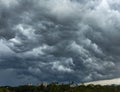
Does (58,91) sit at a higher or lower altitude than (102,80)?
lower

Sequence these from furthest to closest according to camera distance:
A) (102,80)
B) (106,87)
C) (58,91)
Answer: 1. (102,80)
2. (106,87)
3. (58,91)

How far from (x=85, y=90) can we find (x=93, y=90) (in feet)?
7.97

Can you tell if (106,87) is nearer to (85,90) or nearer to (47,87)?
(85,90)

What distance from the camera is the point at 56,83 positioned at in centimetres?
8844

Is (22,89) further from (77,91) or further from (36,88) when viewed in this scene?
(77,91)

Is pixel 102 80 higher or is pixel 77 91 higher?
pixel 102 80

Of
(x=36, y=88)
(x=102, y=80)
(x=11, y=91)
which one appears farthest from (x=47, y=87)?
(x=102, y=80)

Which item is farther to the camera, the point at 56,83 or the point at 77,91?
the point at 56,83

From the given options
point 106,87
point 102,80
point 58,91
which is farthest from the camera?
point 102,80

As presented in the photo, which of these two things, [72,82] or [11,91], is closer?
[11,91]

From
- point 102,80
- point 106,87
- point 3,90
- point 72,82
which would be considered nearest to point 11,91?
point 3,90

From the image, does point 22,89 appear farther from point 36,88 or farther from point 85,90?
point 85,90

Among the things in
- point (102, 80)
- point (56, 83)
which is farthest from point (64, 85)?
point (102, 80)

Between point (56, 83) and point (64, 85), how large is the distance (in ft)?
12.3
